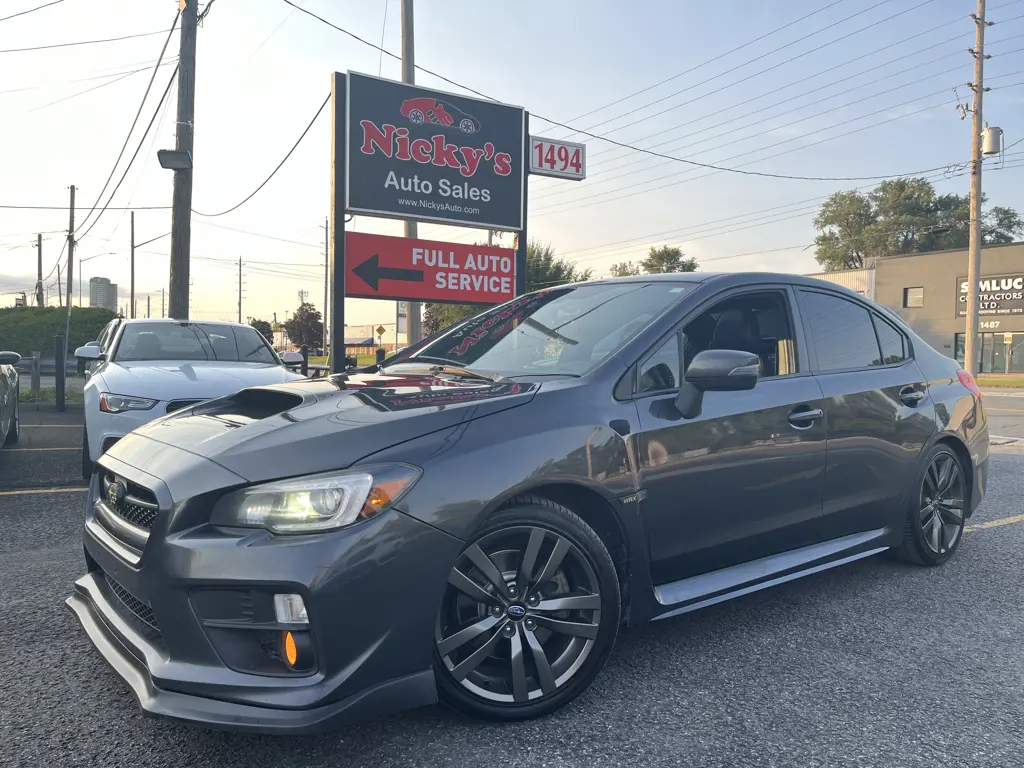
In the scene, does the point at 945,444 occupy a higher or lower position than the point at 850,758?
higher

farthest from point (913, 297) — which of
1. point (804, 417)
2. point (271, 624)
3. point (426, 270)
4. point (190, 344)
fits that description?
point (271, 624)

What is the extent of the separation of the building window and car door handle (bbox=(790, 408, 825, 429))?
44913mm

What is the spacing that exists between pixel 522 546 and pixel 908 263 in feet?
154

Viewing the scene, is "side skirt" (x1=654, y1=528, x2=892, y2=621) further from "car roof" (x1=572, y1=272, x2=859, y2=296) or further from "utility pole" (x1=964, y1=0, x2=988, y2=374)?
"utility pole" (x1=964, y1=0, x2=988, y2=374)

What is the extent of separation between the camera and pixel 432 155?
33.9ft

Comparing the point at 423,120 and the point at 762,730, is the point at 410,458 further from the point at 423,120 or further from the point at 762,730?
the point at 423,120

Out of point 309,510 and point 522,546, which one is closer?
point 309,510

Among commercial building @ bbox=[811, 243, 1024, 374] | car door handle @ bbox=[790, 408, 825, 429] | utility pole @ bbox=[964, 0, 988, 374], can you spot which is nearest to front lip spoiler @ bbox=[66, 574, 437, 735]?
Answer: car door handle @ bbox=[790, 408, 825, 429]

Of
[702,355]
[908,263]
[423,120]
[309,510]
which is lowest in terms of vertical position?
[309,510]

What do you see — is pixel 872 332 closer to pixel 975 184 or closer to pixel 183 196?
pixel 183 196

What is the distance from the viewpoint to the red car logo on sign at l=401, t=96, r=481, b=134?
10094 millimetres

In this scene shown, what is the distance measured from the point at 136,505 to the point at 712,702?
2.03 meters

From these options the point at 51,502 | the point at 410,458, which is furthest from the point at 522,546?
the point at 51,502

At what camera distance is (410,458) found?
233cm
